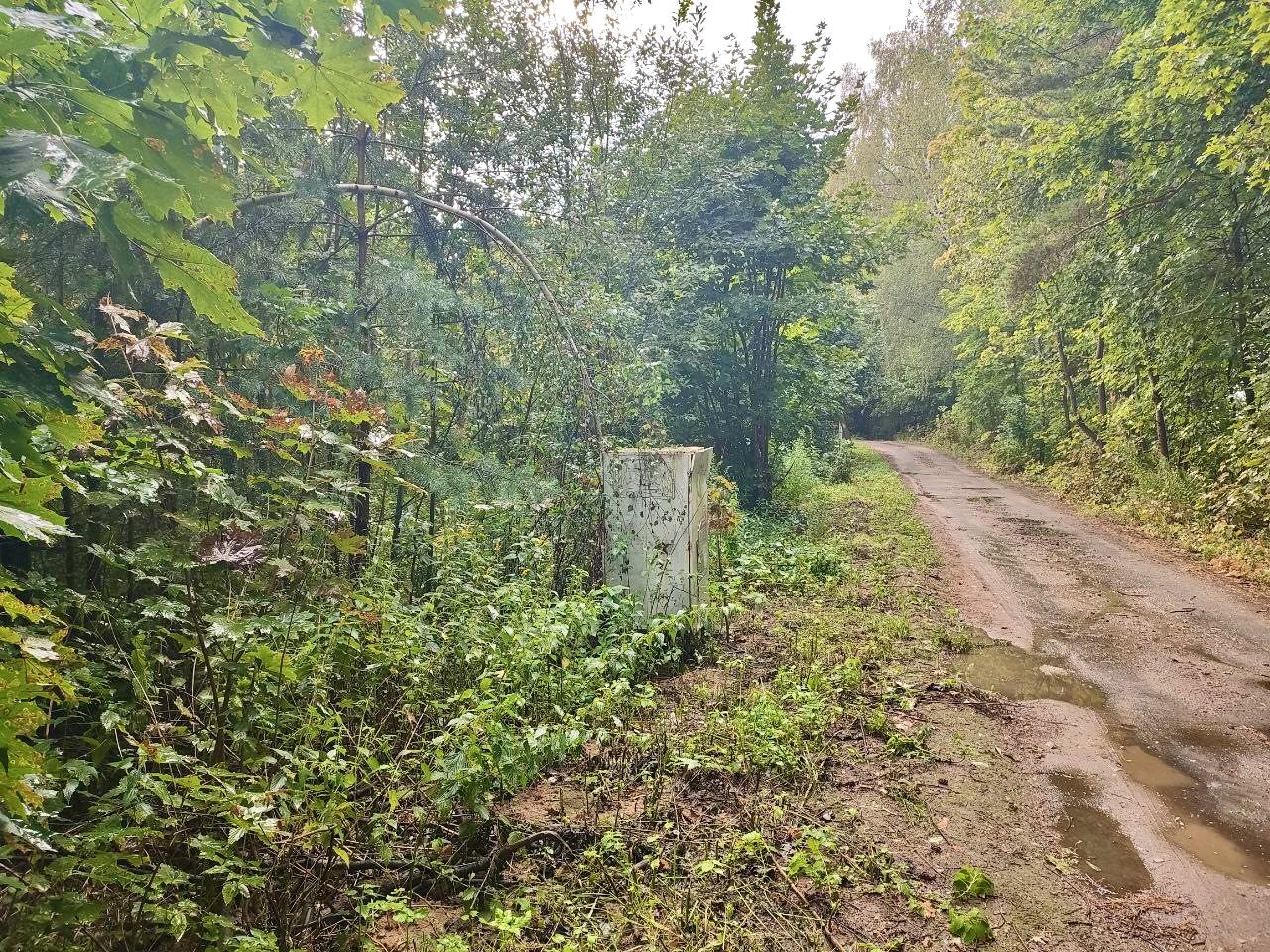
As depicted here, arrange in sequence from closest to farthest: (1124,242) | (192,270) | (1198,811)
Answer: (192,270)
(1198,811)
(1124,242)

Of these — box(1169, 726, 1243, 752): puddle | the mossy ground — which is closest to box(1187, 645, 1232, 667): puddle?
box(1169, 726, 1243, 752): puddle

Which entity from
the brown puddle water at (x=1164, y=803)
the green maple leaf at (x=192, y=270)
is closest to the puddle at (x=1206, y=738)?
the brown puddle water at (x=1164, y=803)

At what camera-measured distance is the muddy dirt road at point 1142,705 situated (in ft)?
9.08

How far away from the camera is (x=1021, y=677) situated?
4750mm

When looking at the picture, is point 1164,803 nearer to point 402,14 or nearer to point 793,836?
point 793,836

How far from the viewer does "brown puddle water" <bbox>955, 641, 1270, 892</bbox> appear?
2750 mm

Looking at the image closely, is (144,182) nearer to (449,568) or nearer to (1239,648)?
(449,568)

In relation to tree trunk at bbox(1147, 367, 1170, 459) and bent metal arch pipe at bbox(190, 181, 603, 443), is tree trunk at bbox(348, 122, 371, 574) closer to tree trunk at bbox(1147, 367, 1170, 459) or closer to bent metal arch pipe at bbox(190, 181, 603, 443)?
bent metal arch pipe at bbox(190, 181, 603, 443)

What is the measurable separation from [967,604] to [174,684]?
6.38 meters

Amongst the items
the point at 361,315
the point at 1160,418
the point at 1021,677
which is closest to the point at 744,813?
the point at 1021,677

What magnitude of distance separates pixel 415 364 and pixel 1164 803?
200 inches

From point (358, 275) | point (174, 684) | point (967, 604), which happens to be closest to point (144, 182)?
point (174, 684)

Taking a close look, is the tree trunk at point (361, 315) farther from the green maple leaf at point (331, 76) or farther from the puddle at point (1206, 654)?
the puddle at point (1206, 654)

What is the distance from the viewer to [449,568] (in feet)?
14.4
